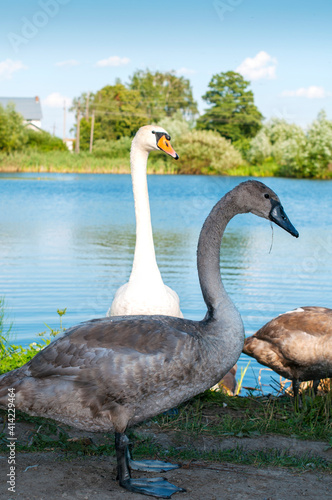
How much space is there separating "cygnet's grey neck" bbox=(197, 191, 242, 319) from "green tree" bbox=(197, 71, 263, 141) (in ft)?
241

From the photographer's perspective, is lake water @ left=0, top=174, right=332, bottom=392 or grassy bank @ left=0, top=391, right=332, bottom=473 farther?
lake water @ left=0, top=174, right=332, bottom=392

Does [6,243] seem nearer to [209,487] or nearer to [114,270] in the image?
A: [114,270]

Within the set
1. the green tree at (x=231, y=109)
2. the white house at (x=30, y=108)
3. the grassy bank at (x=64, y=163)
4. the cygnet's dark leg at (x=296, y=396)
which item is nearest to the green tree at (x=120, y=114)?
the green tree at (x=231, y=109)

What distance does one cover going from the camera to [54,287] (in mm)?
11578

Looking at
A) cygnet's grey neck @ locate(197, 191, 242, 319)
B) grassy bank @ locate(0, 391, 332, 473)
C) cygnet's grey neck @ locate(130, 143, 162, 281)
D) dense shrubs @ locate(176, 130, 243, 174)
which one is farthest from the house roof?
cygnet's grey neck @ locate(197, 191, 242, 319)

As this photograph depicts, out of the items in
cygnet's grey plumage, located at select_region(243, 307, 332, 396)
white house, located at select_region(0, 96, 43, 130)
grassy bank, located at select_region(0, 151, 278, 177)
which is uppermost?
white house, located at select_region(0, 96, 43, 130)

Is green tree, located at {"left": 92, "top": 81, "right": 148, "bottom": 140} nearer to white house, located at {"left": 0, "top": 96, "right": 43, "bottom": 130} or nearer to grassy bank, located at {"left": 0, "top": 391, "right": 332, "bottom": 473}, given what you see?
white house, located at {"left": 0, "top": 96, "right": 43, "bottom": 130}

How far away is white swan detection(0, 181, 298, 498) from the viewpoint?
3.16 meters

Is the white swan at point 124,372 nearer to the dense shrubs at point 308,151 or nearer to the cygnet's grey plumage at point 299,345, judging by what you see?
the cygnet's grey plumage at point 299,345

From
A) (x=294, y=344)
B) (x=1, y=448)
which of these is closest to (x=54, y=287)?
(x=294, y=344)

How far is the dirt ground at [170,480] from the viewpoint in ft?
10.3

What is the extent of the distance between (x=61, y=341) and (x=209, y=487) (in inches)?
44.3

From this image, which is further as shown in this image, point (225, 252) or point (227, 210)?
point (225, 252)

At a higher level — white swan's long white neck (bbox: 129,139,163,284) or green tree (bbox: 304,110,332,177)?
green tree (bbox: 304,110,332,177)
